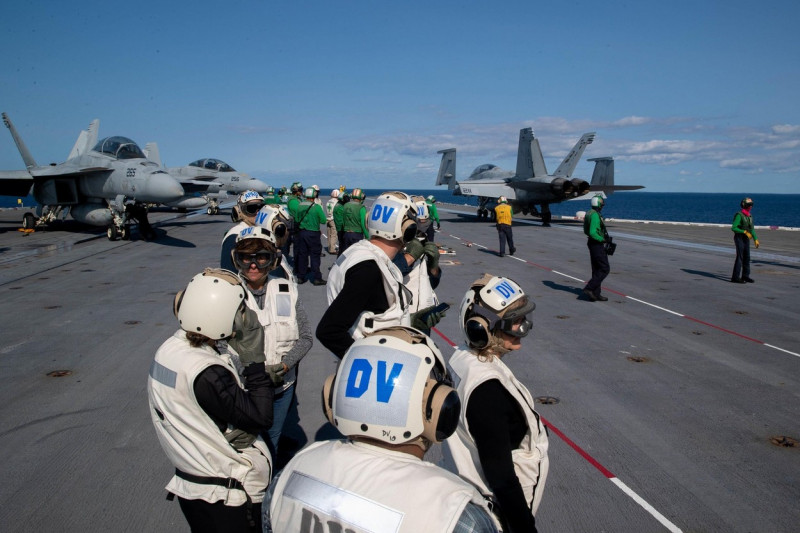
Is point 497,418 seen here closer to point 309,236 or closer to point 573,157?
point 309,236

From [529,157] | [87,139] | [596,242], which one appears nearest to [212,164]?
[87,139]

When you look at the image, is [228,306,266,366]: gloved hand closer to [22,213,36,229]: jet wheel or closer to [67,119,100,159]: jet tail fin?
[22,213,36,229]: jet wheel

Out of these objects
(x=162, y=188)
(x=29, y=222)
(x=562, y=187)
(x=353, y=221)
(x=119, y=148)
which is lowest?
(x=29, y=222)

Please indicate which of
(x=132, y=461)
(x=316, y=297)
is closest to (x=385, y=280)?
(x=132, y=461)

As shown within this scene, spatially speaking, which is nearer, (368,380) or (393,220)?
(368,380)

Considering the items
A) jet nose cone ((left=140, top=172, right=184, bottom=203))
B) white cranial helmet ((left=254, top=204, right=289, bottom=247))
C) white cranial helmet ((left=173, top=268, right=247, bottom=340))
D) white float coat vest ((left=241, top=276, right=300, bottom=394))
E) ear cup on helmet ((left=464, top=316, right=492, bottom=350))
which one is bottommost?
white float coat vest ((left=241, top=276, right=300, bottom=394))

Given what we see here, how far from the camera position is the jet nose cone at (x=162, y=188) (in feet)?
60.1

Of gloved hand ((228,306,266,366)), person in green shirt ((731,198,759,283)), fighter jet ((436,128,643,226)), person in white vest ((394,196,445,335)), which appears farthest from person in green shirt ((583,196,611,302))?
fighter jet ((436,128,643,226))

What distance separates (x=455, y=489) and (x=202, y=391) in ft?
4.45

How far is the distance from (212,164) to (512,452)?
36.0 metres

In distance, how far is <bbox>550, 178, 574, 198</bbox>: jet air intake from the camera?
1097 inches

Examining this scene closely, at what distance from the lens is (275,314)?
381cm

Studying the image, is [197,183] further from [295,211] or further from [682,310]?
[682,310]

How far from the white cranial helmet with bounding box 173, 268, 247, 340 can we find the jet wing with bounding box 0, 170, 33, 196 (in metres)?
24.4
